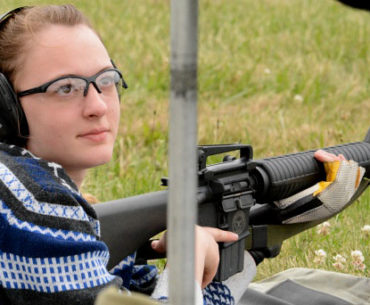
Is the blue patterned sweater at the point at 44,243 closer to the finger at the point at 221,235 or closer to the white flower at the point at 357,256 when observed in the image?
the finger at the point at 221,235

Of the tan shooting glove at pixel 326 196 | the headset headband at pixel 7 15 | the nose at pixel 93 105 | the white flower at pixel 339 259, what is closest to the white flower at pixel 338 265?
the white flower at pixel 339 259

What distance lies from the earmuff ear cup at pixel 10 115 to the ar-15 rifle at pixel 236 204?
292 mm

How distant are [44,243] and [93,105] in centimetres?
32

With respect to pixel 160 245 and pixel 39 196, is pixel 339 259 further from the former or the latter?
pixel 39 196

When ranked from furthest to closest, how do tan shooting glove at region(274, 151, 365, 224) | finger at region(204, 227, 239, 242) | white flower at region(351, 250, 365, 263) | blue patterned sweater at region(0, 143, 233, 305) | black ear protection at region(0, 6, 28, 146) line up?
white flower at region(351, 250, 365, 263) < tan shooting glove at region(274, 151, 365, 224) < finger at region(204, 227, 239, 242) < black ear protection at region(0, 6, 28, 146) < blue patterned sweater at region(0, 143, 233, 305)

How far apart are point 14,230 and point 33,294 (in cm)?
13

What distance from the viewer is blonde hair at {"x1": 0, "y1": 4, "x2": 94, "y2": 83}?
1.69 m

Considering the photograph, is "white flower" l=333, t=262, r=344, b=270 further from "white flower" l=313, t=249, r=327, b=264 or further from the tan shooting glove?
the tan shooting glove

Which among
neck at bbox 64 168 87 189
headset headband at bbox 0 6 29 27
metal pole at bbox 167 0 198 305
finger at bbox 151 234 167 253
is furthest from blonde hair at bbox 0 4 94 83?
metal pole at bbox 167 0 198 305

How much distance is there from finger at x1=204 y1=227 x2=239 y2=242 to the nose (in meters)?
0.52

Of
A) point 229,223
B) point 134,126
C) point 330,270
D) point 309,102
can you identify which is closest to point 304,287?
point 330,270

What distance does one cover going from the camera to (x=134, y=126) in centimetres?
427

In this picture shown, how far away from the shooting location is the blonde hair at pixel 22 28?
1.69 metres

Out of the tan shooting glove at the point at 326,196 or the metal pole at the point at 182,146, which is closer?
the metal pole at the point at 182,146
